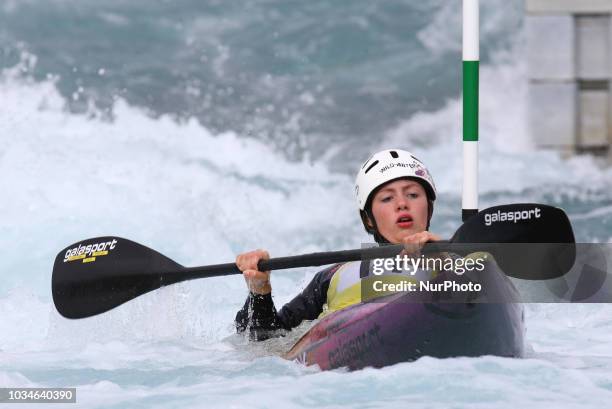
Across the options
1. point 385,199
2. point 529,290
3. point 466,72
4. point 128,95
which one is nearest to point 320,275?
point 385,199

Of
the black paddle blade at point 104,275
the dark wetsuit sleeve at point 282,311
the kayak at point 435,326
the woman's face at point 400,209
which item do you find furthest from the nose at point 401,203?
the black paddle blade at point 104,275

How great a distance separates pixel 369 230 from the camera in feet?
14.7

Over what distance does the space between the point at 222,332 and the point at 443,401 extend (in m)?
2.35

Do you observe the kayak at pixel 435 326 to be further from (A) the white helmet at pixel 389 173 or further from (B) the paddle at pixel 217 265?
(A) the white helmet at pixel 389 173

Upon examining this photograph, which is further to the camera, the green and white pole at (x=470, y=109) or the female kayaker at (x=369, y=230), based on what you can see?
the green and white pole at (x=470, y=109)

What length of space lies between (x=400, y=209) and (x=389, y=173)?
149 mm

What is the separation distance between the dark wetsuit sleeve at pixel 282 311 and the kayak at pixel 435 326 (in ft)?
1.78

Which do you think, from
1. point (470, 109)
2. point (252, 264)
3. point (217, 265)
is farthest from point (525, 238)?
point (470, 109)

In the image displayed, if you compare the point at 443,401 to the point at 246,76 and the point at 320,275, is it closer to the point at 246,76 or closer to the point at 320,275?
the point at 320,275

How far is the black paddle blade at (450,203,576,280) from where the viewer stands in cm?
395

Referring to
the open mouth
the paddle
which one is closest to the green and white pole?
the open mouth

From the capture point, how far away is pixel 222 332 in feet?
19.3

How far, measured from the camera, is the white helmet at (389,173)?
14.3 ft

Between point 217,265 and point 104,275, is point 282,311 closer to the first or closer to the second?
point 217,265
